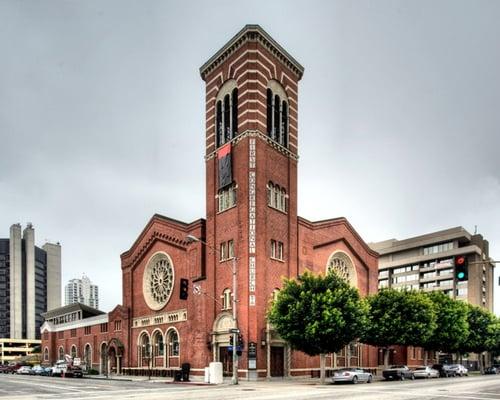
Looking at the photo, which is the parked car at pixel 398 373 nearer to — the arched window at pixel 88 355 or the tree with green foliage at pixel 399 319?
the tree with green foliage at pixel 399 319

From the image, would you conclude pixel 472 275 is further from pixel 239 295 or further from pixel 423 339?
pixel 239 295

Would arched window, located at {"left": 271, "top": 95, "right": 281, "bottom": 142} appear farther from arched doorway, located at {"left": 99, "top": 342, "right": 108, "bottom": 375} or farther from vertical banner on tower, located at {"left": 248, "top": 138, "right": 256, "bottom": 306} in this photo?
arched doorway, located at {"left": 99, "top": 342, "right": 108, "bottom": 375}

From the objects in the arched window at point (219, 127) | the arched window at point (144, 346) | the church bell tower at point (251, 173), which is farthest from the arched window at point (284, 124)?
the arched window at point (144, 346)

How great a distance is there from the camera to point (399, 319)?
49531mm

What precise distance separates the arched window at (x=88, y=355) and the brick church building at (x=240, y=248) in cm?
899

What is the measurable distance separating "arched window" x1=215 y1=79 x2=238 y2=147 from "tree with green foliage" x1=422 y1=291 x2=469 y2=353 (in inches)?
1094

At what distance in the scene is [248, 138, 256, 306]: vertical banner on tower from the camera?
4428 centimetres

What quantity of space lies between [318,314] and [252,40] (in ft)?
85.5

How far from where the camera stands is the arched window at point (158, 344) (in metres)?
55.0

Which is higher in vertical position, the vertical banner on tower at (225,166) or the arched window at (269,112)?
the arched window at (269,112)

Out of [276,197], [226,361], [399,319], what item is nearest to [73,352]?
[226,361]

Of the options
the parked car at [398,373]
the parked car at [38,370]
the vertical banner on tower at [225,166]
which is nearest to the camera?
the parked car at [398,373]

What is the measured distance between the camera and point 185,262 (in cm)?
5328

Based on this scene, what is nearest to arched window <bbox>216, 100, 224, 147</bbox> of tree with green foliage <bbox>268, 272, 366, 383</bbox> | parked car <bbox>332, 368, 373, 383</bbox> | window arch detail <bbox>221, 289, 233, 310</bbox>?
window arch detail <bbox>221, 289, 233, 310</bbox>
